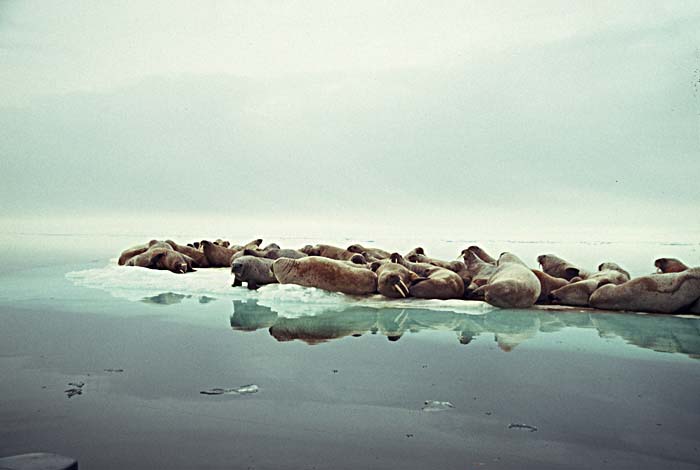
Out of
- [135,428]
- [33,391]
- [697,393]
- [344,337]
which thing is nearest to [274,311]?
[344,337]

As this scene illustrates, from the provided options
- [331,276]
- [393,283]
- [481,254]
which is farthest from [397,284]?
[481,254]

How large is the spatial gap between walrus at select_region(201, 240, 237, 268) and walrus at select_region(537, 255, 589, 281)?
8213mm

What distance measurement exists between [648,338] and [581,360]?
158cm

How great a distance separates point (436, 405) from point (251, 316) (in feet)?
13.5

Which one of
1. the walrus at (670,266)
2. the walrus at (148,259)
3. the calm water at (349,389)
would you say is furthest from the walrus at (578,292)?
the walrus at (148,259)

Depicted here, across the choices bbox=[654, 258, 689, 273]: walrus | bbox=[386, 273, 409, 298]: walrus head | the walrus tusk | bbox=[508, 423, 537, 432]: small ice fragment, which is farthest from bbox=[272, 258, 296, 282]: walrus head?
bbox=[508, 423, 537, 432]: small ice fragment

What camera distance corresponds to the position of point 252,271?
1055 cm

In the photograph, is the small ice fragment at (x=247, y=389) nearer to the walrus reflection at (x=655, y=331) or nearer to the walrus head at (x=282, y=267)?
the walrus reflection at (x=655, y=331)

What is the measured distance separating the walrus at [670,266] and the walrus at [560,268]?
4.02ft

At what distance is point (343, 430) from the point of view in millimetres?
3201

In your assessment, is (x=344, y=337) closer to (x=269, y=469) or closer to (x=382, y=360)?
(x=382, y=360)

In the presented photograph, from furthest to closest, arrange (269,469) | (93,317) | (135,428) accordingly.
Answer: (93,317) < (135,428) < (269,469)

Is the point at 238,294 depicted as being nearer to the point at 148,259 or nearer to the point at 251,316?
the point at 251,316

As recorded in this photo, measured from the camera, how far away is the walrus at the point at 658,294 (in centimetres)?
804
